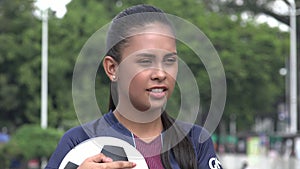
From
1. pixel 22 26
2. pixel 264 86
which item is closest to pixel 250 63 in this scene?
pixel 264 86

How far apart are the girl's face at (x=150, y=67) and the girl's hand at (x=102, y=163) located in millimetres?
234

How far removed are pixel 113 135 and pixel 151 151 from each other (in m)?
0.12

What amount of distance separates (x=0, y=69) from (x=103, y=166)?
138 feet

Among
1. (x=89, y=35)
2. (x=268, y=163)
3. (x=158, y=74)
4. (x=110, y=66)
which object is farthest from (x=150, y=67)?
(x=89, y=35)

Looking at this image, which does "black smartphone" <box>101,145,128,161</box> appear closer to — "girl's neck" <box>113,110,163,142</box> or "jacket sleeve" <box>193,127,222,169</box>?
"girl's neck" <box>113,110,163,142</box>

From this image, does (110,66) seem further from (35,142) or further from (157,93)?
(35,142)

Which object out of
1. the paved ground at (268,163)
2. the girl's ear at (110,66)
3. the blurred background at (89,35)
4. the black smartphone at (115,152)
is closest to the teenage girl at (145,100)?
the girl's ear at (110,66)

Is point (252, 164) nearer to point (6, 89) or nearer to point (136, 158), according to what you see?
point (6, 89)

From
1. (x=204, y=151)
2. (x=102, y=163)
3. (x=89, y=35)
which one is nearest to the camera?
(x=102, y=163)

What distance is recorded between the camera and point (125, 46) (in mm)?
2367

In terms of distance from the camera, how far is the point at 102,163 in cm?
214

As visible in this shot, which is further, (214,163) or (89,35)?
(89,35)

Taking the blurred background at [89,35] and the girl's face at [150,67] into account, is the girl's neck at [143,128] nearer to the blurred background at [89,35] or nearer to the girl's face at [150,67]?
the girl's face at [150,67]

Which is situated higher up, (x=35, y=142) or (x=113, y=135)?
(x=35, y=142)
